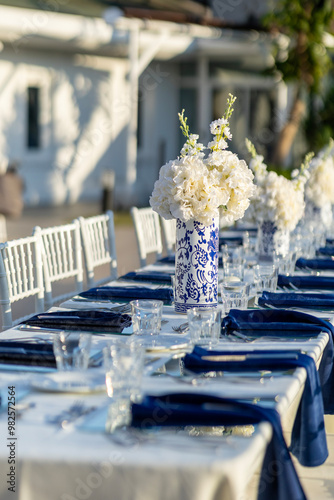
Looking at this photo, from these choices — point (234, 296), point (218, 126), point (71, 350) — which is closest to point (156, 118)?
point (218, 126)

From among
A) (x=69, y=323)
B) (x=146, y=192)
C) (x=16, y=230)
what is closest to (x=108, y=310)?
(x=69, y=323)

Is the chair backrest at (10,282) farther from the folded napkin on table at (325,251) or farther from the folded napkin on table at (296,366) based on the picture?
the folded napkin on table at (325,251)

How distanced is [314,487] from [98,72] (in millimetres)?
12942

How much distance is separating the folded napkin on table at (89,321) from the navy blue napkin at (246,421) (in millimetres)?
842

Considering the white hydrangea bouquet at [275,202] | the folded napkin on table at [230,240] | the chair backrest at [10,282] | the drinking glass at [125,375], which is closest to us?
the drinking glass at [125,375]

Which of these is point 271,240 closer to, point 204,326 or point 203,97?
point 204,326

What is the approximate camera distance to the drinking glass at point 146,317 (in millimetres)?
2777

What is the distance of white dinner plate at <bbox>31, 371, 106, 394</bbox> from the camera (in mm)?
2160

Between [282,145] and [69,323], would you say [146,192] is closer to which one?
[282,145]

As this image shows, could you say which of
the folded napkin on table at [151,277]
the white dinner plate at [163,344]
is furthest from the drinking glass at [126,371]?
the folded napkin on table at [151,277]

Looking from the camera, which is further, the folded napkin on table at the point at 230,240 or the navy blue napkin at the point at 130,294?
the folded napkin on table at the point at 230,240

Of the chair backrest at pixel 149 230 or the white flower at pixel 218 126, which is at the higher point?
the white flower at pixel 218 126

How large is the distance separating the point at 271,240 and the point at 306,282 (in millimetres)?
598

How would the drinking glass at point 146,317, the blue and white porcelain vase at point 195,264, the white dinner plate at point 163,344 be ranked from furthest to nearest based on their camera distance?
the blue and white porcelain vase at point 195,264 < the drinking glass at point 146,317 < the white dinner plate at point 163,344
